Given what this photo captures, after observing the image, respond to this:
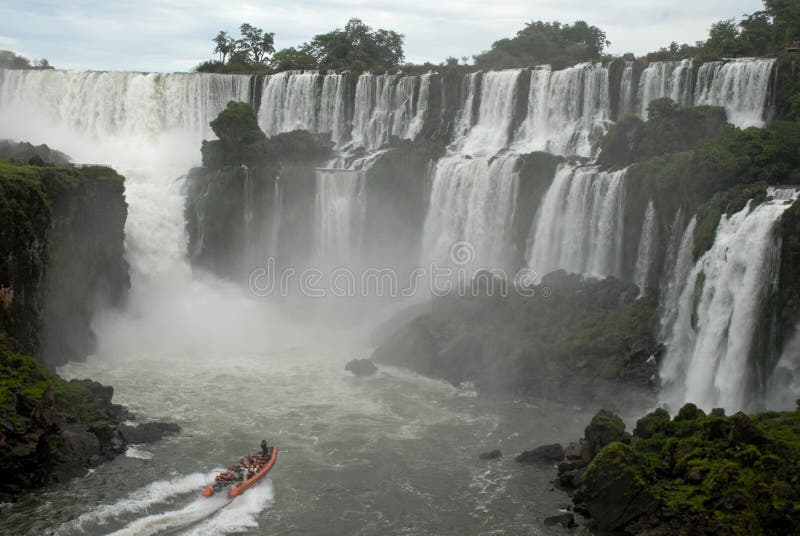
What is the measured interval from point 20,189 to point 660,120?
28351mm

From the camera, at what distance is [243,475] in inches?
975

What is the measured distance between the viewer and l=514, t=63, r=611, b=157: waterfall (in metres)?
46.6

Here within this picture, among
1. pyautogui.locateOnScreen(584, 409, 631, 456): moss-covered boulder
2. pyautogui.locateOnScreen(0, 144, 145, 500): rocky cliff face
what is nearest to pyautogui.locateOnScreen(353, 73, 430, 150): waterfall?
pyautogui.locateOnScreen(0, 144, 145, 500): rocky cliff face

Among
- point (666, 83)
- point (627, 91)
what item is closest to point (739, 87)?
point (666, 83)

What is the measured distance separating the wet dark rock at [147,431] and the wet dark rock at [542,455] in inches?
460

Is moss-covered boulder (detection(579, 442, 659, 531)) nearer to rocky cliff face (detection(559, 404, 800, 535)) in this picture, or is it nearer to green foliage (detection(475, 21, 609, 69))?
rocky cliff face (detection(559, 404, 800, 535))

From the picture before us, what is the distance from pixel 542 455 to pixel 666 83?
25.6 meters

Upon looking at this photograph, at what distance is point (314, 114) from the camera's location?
5675cm

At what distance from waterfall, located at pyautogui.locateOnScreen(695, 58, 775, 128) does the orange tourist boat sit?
28.1 m

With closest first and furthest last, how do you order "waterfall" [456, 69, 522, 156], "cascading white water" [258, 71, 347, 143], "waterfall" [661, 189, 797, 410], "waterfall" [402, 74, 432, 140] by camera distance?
"waterfall" [661, 189, 797, 410], "waterfall" [456, 69, 522, 156], "waterfall" [402, 74, 432, 140], "cascading white water" [258, 71, 347, 143]

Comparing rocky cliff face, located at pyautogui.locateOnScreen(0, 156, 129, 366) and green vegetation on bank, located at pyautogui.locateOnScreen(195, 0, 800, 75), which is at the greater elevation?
green vegetation on bank, located at pyautogui.locateOnScreen(195, 0, 800, 75)

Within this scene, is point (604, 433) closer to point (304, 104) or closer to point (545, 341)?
point (545, 341)

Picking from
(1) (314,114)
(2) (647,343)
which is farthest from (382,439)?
(1) (314,114)

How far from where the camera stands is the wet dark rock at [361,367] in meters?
36.5
